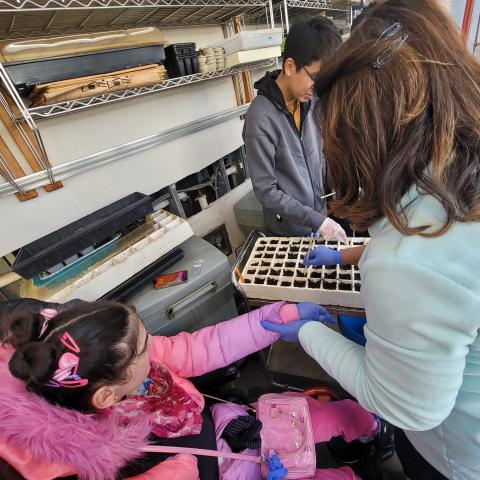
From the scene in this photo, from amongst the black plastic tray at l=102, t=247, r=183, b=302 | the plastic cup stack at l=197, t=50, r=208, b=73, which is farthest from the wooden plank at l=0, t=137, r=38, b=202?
the plastic cup stack at l=197, t=50, r=208, b=73

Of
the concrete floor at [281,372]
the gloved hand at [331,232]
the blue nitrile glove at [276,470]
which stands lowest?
the concrete floor at [281,372]

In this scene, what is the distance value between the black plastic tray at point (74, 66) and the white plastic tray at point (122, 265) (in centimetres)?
59

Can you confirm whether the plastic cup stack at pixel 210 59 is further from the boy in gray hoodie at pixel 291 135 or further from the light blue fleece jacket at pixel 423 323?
the light blue fleece jacket at pixel 423 323

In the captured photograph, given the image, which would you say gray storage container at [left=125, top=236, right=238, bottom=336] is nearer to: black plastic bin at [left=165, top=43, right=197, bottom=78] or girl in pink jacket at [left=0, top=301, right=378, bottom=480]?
girl in pink jacket at [left=0, top=301, right=378, bottom=480]

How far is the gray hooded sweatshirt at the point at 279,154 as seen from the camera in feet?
3.73

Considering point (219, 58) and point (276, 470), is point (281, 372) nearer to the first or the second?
point (276, 470)

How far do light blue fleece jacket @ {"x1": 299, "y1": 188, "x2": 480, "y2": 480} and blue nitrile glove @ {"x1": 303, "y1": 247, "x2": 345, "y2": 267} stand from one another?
50 cm

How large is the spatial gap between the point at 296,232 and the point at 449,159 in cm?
93

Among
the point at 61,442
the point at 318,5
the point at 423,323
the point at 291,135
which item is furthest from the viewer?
the point at 318,5

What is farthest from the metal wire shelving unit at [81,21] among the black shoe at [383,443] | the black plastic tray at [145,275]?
the black shoe at [383,443]

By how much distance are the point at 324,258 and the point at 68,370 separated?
2.70ft

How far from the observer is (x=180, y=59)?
1.17m

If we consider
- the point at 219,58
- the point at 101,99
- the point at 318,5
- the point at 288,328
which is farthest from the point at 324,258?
the point at 318,5

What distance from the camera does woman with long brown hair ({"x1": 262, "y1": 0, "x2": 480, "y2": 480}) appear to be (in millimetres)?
381
